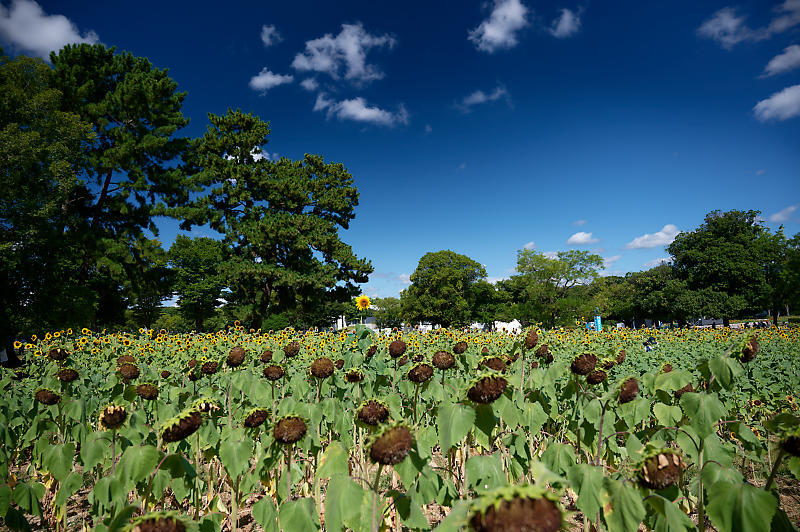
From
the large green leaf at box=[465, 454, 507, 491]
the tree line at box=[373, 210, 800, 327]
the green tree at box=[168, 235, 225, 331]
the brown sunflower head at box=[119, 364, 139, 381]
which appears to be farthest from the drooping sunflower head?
the green tree at box=[168, 235, 225, 331]

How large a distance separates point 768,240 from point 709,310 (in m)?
10.0

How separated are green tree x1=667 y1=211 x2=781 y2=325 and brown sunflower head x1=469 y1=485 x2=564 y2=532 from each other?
40680mm

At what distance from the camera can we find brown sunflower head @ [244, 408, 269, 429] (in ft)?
6.93

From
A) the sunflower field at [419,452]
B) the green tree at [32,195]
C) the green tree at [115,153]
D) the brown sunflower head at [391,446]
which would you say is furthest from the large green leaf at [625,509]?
the green tree at [115,153]

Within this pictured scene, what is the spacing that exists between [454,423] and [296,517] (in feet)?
2.54

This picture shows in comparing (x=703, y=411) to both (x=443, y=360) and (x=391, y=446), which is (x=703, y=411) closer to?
(x=443, y=360)

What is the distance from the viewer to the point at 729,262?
34531mm

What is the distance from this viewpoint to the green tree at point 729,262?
1299 inches

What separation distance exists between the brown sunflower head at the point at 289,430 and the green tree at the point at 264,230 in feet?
70.0

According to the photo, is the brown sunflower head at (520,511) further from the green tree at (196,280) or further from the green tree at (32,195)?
the green tree at (196,280)

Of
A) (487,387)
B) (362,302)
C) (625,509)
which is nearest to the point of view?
(625,509)

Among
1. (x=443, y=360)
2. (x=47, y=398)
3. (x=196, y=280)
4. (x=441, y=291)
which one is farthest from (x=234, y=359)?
(x=441, y=291)

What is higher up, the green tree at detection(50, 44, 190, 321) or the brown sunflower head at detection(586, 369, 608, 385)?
the green tree at detection(50, 44, 190, 321)

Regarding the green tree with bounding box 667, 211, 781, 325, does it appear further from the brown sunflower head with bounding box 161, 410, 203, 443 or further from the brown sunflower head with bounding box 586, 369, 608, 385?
the brown sunflower head with bounding box 161, 410, 203, 443
